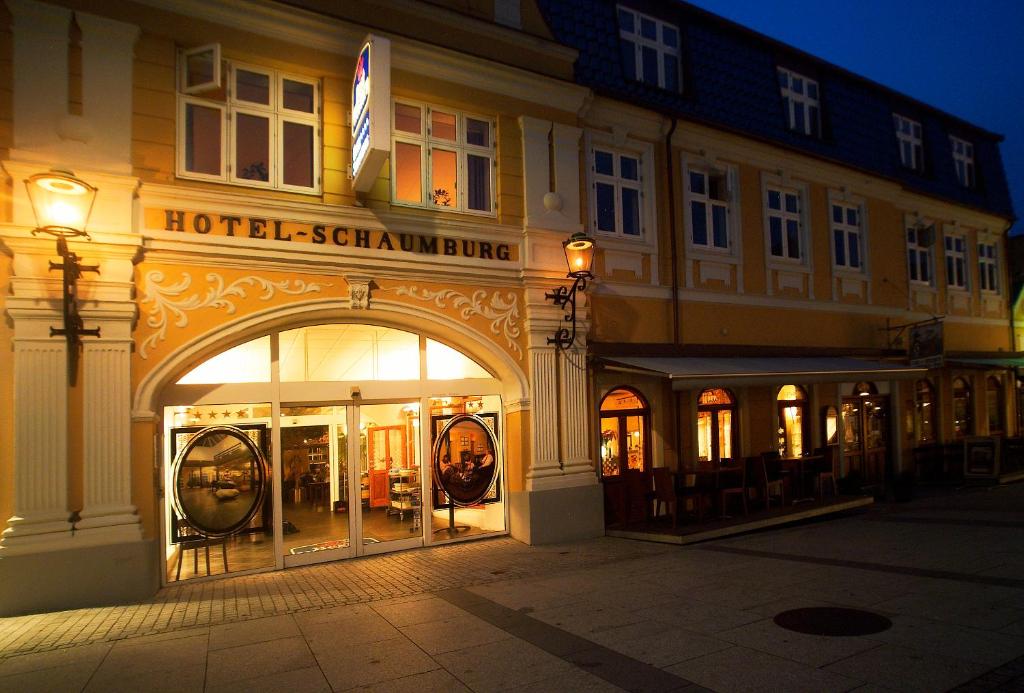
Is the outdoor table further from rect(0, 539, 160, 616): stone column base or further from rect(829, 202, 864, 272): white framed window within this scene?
rect(0, 539, 160, 616): stone column base

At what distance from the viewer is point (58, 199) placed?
6930 millimetres

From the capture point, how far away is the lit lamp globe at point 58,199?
677 cm

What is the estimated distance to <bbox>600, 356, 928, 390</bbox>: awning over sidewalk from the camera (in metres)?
10.0

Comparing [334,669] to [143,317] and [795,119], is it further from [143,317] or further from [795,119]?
[795,119]

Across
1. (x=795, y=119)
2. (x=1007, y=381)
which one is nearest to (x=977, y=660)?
(x=795, y=119)

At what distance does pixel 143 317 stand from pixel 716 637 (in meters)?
6.74

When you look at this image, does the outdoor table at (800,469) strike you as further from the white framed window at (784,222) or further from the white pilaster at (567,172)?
the white pilaster at (567,172)

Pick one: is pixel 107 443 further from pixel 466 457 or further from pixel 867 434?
pixel 867 434

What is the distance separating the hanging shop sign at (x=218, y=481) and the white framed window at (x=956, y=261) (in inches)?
676

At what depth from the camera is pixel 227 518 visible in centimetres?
829

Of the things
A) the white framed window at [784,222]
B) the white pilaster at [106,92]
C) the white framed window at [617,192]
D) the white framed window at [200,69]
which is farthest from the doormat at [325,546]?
the white framed window at [784,222]

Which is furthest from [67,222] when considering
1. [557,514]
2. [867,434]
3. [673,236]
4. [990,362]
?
[990,362]

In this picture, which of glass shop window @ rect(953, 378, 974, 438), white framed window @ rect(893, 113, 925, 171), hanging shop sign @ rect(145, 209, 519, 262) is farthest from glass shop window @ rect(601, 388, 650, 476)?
white framed window @ rect(893, 113, 925, 171)

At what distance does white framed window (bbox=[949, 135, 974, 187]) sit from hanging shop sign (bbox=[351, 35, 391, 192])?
17159 mm
